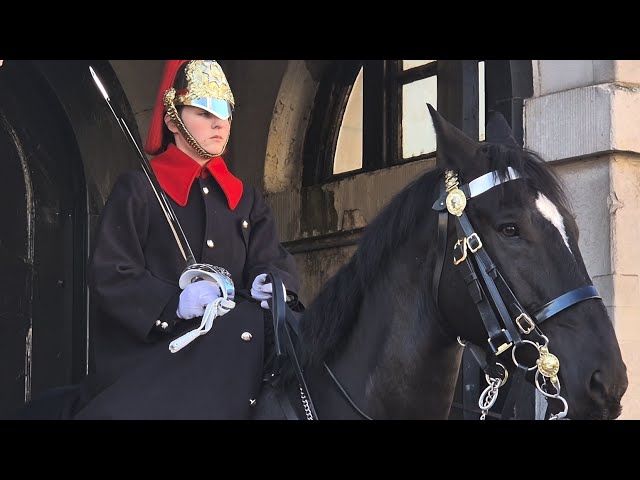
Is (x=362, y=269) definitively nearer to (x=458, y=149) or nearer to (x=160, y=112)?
(x=458, y=149)

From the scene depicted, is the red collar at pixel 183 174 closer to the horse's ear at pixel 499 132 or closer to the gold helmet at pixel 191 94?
the gold helmet at pixel 191 94

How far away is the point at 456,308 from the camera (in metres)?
3.36

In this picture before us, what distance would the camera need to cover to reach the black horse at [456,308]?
3195mm

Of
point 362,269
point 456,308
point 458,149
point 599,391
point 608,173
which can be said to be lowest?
point 599,391

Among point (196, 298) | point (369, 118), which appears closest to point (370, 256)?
point (196, 298)

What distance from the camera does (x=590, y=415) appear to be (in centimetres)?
314

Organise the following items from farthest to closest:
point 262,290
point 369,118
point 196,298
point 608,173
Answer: point 369,118
point 608,173
point 262,290
point 196,298

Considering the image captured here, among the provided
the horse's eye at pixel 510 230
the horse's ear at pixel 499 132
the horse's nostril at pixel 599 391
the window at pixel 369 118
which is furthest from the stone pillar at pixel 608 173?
the horse's nostril at pixel 599 391

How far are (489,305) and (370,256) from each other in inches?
16.6

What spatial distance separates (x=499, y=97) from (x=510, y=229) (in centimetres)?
235

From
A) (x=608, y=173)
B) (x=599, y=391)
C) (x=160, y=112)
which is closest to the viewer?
(x=599, y=391)

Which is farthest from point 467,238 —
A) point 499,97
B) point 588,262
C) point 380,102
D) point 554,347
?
point 380,102

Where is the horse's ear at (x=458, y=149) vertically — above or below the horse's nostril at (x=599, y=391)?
above

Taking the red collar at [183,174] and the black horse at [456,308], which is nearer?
the black horse at [456,308]
